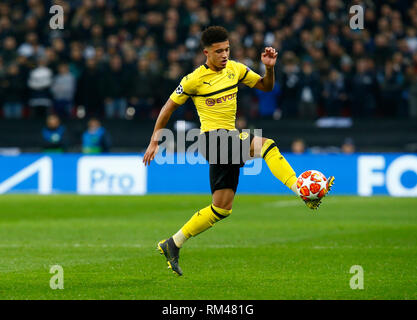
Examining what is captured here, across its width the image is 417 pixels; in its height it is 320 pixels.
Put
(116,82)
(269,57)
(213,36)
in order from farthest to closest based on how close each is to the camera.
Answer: (116,82) < (269,57) < (213,36)

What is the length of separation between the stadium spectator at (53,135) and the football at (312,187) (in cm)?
1390

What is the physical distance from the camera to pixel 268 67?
8.80 meters

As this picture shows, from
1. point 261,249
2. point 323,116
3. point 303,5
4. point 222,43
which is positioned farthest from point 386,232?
point 303,5

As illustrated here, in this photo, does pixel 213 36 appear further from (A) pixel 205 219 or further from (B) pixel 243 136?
(A) pixel 205 219

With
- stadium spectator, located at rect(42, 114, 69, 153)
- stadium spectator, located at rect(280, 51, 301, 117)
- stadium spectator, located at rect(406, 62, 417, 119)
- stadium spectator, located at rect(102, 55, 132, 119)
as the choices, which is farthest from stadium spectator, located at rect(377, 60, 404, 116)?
stadium spectator, located at rect(42, 114, 69, 153)

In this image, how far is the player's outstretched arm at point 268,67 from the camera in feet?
28.5

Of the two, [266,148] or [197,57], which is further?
[197,57]

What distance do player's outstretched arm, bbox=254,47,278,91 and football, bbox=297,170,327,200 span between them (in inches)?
50.4

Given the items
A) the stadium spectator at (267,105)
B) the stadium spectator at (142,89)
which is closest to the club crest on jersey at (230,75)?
the stadium spectator at (142,89)

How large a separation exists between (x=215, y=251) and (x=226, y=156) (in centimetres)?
254

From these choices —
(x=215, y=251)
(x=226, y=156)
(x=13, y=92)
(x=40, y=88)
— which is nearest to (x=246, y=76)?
(x=226, y=156)

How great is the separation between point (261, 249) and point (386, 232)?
9.40 feet

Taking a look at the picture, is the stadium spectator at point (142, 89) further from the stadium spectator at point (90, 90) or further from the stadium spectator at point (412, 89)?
the stadium spectator at point (412, 89)

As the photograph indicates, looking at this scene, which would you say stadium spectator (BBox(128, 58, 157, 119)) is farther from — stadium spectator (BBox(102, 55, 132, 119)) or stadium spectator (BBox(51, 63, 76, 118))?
stadium spectator (BBox(51, 63, 76, 118))
